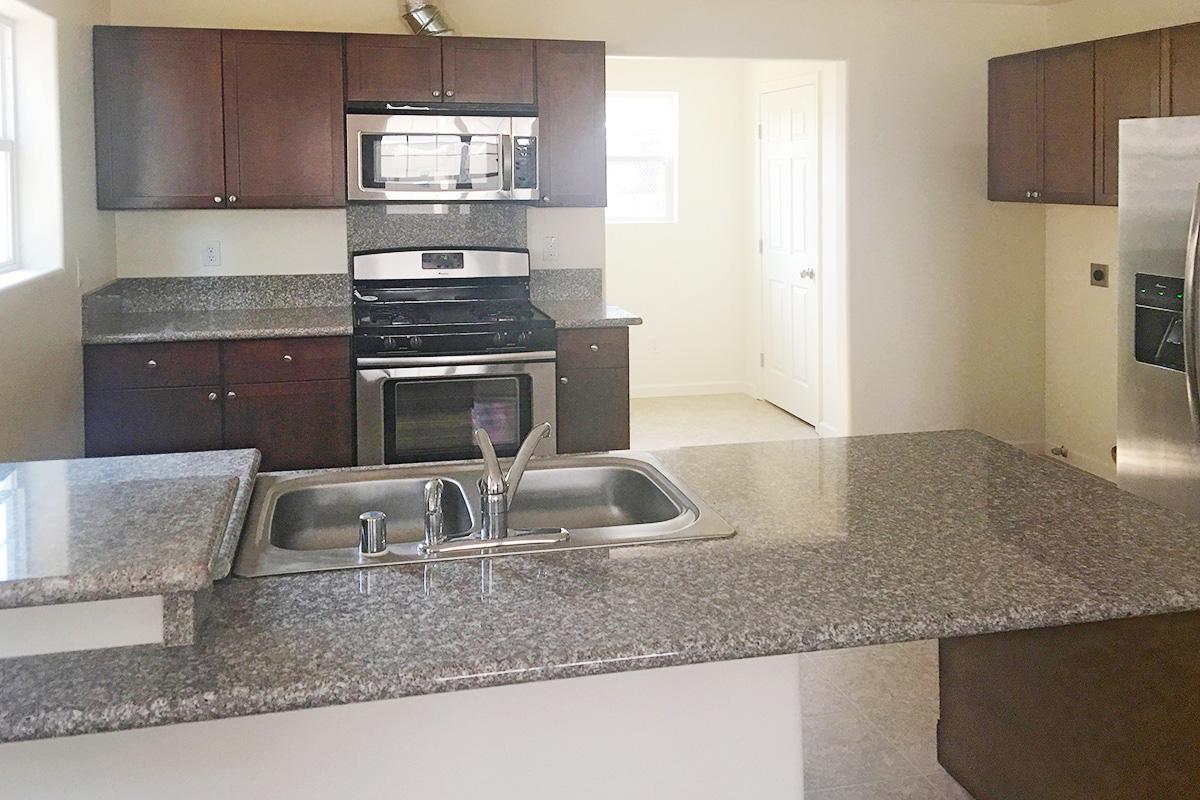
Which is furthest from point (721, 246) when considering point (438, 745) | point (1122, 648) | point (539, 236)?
point (438, 745)

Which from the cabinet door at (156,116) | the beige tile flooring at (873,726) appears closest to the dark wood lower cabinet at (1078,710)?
the beige tile flooring at (873,726)

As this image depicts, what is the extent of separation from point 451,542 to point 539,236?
372 cm

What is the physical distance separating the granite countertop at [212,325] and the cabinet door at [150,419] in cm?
21

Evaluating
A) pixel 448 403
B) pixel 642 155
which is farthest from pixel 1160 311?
pixel 642 155

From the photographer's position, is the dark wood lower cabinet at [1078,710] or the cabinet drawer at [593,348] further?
the cabinet drawer at [593,348]

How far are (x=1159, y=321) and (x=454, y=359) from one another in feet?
8.29

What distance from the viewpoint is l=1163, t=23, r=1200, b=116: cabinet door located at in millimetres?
4352

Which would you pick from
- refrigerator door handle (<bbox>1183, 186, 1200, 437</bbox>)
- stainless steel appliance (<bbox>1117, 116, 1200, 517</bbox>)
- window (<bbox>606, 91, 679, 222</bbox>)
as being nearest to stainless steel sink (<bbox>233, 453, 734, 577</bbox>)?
refrigerator door handle (<bbox>1183, 186, 1200, 437</bbox>)

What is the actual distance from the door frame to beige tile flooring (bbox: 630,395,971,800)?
2.62 metres

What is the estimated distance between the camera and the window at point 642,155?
24.9ft

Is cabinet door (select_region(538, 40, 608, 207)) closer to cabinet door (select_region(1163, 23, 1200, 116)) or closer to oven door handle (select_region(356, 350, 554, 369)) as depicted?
oven door handle (select_region(356, 350, 554, 369))

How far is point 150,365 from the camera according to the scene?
14.3 ft

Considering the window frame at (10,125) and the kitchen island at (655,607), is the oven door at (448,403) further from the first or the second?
the kitchen island at (655,607)

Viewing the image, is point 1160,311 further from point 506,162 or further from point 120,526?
point 120,526
